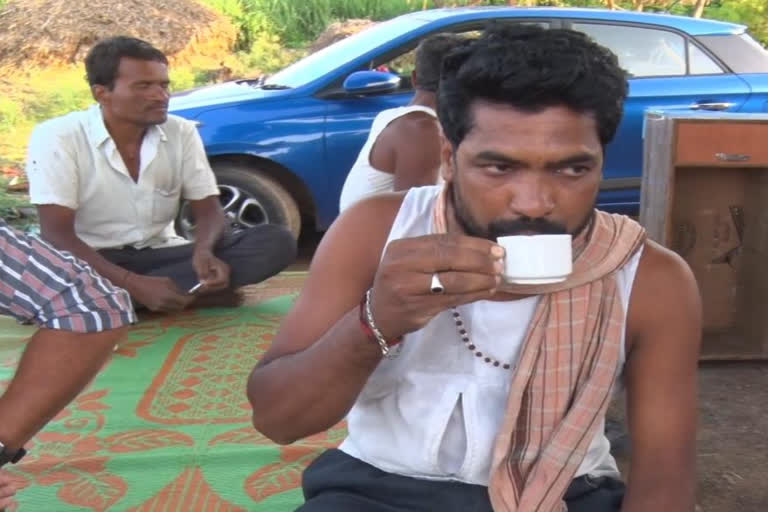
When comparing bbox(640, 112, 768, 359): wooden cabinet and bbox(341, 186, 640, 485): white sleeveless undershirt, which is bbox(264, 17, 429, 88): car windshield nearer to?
bbox(640, 112, 768, 359): wooden cabinet

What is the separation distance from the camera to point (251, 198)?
5250mm

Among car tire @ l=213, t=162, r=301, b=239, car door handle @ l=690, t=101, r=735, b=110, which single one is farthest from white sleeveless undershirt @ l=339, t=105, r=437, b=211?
car door handle @ l=690, t=101, r=735, b=110

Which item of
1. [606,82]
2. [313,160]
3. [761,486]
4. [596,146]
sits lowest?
[761,486]

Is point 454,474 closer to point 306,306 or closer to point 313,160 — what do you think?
point 306,306

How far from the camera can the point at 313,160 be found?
17.4 feet

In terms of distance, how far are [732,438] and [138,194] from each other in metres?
2.68

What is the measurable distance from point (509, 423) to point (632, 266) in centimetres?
36

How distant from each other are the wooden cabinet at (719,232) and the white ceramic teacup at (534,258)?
7.08ft

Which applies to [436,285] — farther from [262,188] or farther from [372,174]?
[262,188]

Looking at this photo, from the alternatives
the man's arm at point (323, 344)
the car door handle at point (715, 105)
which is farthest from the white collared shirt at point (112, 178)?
the car door handle at point (715, 105)

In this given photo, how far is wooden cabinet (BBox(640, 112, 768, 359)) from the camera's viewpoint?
11.0 feet

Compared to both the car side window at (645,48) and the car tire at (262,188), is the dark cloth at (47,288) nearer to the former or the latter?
the car tire at (262,188)

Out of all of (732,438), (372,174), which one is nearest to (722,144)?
(732,438)

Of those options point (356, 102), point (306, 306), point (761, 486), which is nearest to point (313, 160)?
point (356, 102)
